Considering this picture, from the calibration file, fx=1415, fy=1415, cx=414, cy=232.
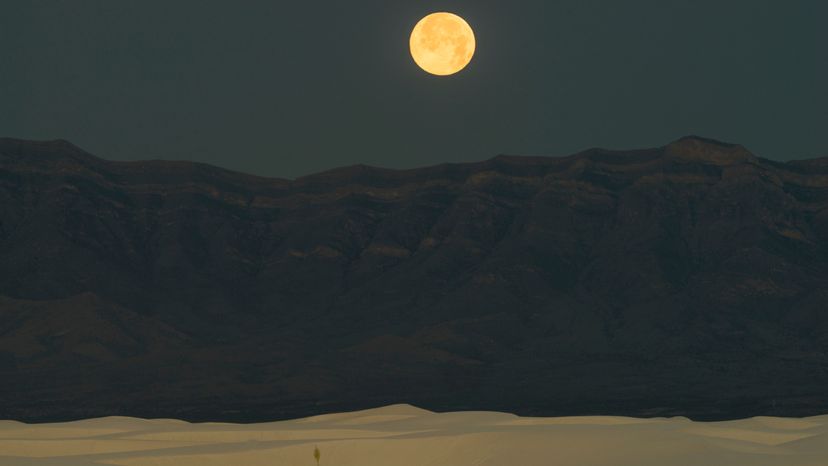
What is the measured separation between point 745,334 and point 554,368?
2692cm

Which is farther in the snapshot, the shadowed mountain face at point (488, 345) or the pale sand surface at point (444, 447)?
the shadowed mountain face at point (488, 345)

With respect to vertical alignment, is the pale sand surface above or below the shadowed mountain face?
below

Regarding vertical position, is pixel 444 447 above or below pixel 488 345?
below

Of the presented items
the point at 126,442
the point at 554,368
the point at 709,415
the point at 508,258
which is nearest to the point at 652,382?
the point at 554,368

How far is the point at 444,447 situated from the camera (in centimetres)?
4278

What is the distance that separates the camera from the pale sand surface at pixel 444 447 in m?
40.3

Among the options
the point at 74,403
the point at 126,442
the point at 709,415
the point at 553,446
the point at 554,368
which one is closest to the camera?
the point at 553,446

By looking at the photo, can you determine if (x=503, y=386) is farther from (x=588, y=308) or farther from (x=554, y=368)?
(x=588, y=308)

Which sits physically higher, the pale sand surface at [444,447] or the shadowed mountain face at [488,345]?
the shadowed mountain face at [488,345]

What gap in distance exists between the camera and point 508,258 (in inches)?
7840

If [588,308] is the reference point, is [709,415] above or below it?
below

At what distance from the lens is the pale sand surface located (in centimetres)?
4031

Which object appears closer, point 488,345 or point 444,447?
point 444,447

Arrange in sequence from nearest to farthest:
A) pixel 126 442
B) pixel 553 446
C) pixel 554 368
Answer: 1. pixel 553 446
2. pixel 126 442
3. pixel 554 368
